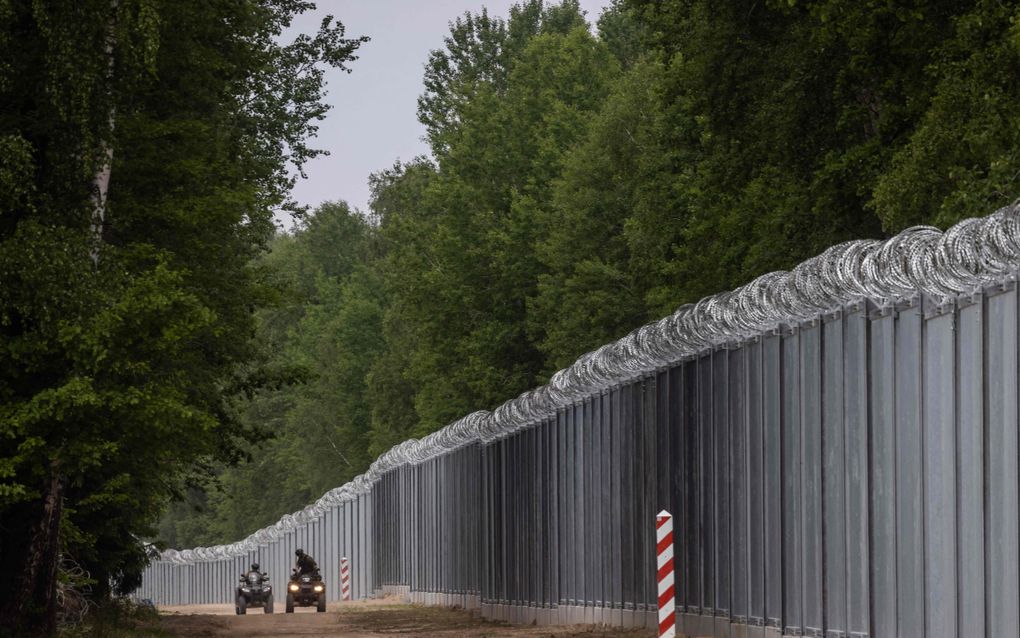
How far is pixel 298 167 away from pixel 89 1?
63.7 feet

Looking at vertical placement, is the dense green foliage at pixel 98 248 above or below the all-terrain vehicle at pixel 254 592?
above

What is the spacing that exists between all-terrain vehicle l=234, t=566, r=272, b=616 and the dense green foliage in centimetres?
1780

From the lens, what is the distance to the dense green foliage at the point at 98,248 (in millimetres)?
20219

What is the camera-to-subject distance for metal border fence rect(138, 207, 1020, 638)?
12242 mm

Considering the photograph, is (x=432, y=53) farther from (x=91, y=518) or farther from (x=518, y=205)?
(x=91, y=518)

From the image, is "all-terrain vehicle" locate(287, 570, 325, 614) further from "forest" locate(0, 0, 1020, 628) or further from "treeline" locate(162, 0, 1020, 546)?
"forest" locate(0, 0, 1020, 628)

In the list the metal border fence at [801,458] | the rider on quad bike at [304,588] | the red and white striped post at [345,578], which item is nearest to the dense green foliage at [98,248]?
the metal border fence at [801,458]

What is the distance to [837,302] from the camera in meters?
15.6

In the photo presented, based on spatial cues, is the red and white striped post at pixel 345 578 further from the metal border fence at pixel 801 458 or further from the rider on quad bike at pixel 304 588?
the metal border fence at pixel 801 458

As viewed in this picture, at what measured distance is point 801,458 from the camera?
16703 millimetres

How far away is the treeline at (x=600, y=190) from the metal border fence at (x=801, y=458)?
13.7ft

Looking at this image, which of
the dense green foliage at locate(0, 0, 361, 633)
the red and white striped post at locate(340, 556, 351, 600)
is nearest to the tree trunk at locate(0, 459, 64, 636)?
the dense green foliage at locate(0, 0, 361, 633)

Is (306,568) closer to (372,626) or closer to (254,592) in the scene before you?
(254,592)

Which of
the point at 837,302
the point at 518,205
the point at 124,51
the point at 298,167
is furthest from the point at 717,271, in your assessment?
the point at 518,205
